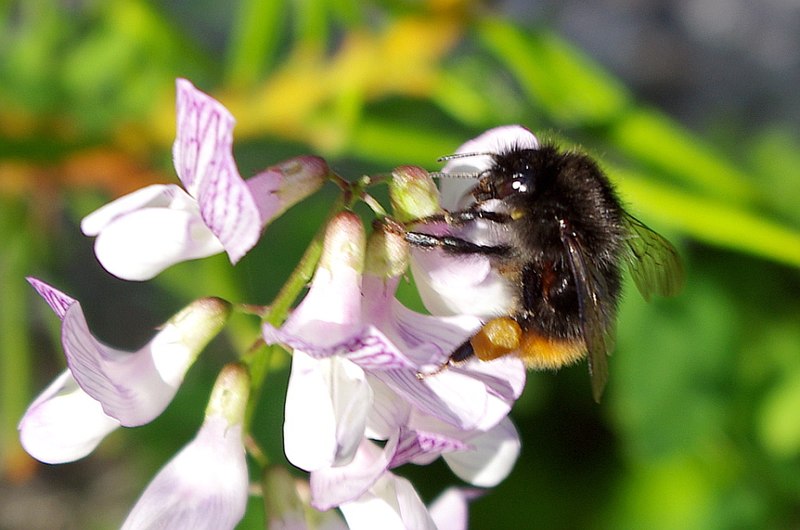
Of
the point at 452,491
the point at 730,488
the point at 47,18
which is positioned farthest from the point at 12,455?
the point at 730,488

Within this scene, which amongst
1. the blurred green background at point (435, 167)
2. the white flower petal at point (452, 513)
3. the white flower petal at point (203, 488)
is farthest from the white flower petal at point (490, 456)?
the blurred green background at point (435, 167)

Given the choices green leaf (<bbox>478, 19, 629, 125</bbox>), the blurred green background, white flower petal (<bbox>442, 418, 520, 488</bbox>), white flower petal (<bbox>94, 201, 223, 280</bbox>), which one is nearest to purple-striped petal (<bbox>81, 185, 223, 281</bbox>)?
white flower petal (<bbox>94, 201, 223, 280</bbox>)

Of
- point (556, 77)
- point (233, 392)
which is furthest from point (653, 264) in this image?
point (556, 77)

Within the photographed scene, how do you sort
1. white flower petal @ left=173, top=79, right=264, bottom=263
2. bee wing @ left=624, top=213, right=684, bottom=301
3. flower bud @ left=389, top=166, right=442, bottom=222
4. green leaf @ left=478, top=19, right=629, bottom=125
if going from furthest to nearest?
green leaf @ left=478, top=19, right=629, bottom=125, bee wing @ left=624, top=213, right=684, bottom=301, flower bud @ left=389, top=166, right=442, bottom=222, white flower petal @ left=173, top=79, right=264, bottom=263

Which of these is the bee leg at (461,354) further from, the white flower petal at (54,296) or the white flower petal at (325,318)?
the white flower petal at (54,296)

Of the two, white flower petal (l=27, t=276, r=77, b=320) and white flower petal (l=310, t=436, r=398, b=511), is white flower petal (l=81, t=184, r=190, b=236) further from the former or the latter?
white flower petal (l=310, t=436, r=398, b=511)
